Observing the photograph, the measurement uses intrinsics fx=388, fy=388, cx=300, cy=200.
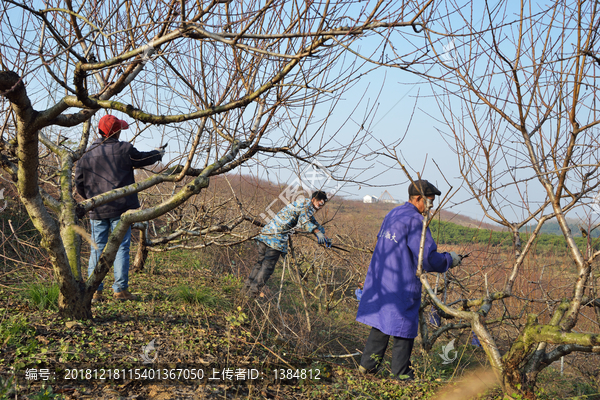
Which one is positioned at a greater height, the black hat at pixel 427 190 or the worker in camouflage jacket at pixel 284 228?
the black hat at pixel 427 190

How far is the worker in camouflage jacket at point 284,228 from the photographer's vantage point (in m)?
4.59

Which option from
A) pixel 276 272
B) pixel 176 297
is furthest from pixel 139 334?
pixel 276 272

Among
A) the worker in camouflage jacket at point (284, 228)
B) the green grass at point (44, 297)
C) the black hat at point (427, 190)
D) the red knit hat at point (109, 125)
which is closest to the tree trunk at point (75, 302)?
the green grass at point (44, 297)

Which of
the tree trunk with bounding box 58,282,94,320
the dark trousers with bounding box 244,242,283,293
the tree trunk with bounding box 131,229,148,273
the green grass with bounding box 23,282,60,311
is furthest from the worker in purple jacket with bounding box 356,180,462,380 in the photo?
the tree trunk with bounding box 131,229,148,273

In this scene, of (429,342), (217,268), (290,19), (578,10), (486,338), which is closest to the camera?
(578,10)

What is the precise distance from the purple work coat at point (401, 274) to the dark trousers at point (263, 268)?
191cm

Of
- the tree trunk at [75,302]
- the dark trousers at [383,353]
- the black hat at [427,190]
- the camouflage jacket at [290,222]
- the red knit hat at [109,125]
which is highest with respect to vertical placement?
the red knit hat at [109,125]

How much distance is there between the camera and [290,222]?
4793mm

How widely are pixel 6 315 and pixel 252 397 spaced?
213 centimetres

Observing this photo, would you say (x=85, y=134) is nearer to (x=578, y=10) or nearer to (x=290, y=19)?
(x=290, y=19)

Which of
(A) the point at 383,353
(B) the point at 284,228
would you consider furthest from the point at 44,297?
(A) the point at 383,353

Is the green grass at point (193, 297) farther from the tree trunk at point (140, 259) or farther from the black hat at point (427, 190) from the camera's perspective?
the black hat at point (427, 190)

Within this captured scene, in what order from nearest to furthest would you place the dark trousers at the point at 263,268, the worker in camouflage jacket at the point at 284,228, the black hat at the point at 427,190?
the black hat at the point at 427,190 < the worker in camouflage jacket at the point at 284,228 < the dark trousers at the point at 263,268

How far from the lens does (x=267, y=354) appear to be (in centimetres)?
338
